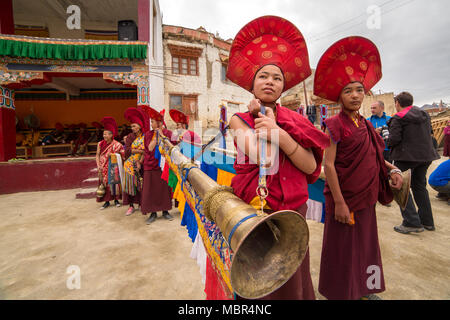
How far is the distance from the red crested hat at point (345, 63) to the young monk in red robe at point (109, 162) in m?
4.37

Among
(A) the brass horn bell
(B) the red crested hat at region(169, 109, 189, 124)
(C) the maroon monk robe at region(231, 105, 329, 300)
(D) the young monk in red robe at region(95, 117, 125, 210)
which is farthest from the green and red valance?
(A) the brass horn bell

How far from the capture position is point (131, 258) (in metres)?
2.70

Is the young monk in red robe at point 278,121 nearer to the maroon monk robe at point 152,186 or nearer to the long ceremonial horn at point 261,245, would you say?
the long ceremonial horn at point 261,245

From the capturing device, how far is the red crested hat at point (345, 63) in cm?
165

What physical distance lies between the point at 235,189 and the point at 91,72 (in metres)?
7.65

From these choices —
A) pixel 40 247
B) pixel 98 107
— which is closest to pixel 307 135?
pixel 40 247

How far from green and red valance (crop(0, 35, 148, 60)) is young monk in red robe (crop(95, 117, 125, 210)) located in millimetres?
2862

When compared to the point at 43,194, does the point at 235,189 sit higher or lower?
higher

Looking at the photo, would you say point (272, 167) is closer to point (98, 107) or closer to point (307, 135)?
point (307, 135)

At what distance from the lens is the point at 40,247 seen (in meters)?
3.05

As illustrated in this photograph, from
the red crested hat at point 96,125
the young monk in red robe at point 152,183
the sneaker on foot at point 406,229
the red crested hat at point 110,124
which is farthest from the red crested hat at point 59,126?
the sneaker on foot at point 406,229

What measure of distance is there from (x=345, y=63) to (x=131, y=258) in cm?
313

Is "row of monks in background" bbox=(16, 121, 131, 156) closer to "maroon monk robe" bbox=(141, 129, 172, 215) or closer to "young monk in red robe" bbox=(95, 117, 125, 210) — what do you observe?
"young monk in red robe" bbox=(95, 117, 125, 210)

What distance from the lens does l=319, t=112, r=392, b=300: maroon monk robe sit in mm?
1629
